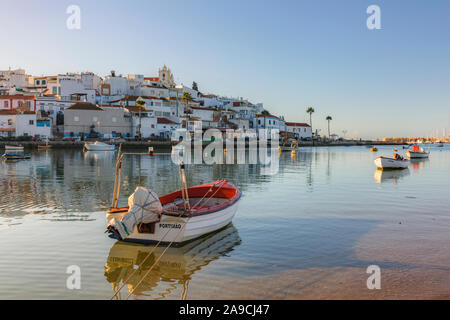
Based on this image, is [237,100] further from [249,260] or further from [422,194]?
[249,260]

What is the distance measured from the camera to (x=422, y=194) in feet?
79.5

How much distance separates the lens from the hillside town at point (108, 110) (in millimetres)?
81175

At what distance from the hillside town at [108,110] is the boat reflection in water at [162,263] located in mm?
74970

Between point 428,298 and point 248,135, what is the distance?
106m

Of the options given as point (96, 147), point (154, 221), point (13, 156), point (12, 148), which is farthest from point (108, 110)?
point (154, 221)

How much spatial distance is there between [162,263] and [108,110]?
266 ft

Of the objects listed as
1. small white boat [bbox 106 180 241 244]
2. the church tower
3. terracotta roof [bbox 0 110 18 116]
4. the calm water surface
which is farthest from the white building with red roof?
small white boat [bbox 106 180 241 244]

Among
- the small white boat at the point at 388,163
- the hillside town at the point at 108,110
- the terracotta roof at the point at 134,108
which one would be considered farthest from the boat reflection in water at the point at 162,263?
the terracotta roof at the point at 134,108

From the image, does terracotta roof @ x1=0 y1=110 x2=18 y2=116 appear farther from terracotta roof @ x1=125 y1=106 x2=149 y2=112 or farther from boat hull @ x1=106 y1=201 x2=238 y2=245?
boat hull @ x1=106 y1=201 x2=238 y2=245

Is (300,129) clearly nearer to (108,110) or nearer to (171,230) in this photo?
(108,110)

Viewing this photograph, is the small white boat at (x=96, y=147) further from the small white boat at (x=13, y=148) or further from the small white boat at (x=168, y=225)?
the small white boat at (x=168, y=225)
